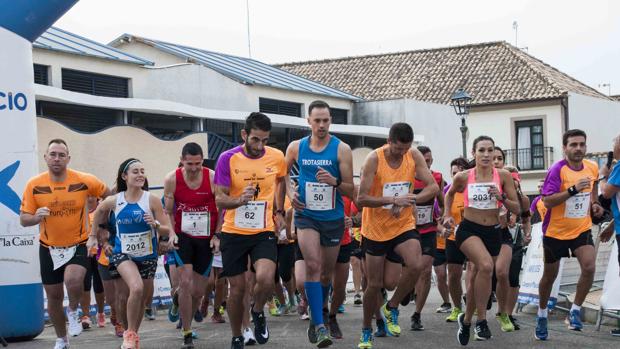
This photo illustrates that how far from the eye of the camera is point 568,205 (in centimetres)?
1094

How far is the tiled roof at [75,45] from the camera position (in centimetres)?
2320

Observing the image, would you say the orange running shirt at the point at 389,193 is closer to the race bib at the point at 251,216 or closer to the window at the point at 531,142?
the race bib at the point at 251,216

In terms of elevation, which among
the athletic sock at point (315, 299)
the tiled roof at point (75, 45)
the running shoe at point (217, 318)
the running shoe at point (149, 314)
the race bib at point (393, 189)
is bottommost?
the running shoe at point (149, 314)

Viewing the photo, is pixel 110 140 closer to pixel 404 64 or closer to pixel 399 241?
pixel 399 241

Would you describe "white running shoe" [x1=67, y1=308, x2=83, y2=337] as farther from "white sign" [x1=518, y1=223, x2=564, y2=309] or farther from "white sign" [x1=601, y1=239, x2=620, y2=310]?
"white sign" [x1=601, y1=239, x2=620, y2=310]

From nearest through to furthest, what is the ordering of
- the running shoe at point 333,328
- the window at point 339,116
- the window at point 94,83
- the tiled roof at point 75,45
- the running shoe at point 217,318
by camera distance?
the running shoe at point 333,328
the running shoe at point 217,318
the tiled roof at point 75,45
the window at point 94,83
the window at point 339,116

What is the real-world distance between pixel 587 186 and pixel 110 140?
1393 cm

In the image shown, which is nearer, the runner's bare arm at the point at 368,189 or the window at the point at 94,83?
the runner's bare arm at the point at 368,189

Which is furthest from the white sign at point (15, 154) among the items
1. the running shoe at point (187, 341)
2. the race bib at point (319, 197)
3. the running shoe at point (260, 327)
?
the race bib at point (319, 197)

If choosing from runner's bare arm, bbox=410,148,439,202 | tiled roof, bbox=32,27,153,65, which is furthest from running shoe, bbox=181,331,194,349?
tiled roof, bbox=32,27,153,65

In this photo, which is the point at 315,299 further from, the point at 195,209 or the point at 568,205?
the point at 568,205

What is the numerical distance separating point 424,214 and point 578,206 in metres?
1.95

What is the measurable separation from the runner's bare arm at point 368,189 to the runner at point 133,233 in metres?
1.86

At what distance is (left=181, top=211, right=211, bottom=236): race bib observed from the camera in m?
10.5
